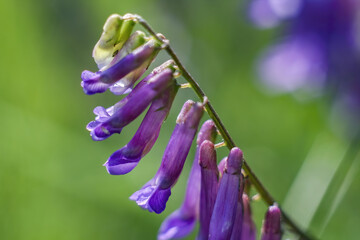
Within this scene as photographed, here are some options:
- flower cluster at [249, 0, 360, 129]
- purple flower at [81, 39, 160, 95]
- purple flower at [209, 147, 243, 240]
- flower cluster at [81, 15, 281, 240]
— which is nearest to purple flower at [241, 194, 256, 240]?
flower cluster at [81, 15, 281, 240]

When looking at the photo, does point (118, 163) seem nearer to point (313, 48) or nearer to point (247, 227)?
point (247, 227)

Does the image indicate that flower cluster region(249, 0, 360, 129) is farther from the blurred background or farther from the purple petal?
the purple petal

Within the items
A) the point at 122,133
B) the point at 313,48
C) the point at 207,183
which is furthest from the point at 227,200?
the point at 313,48

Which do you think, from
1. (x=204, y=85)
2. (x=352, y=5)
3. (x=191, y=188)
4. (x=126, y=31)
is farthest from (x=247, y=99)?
(x=126, y=31)

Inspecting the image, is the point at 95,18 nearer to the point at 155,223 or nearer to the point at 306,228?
the point at 155,223

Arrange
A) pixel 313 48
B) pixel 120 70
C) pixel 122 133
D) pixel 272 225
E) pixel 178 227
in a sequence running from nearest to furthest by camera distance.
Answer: pixel 120 70 → pixel 272 225 → pixel 178 227 → pixel 122 133 → pixel 313 48

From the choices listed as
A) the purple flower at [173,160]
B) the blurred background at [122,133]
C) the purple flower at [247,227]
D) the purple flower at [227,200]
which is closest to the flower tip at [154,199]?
the purple flower at [173,160]
